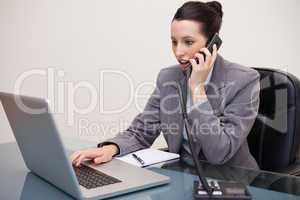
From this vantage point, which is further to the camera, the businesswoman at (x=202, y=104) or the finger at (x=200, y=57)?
the finger at (x=200, y=57)

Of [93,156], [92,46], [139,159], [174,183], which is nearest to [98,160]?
[93,156]

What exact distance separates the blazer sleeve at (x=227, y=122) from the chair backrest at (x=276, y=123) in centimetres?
10

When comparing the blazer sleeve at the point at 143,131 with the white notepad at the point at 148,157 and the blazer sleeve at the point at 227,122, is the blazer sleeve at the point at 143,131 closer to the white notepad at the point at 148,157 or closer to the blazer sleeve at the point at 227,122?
the white notepad at the point at 148,157

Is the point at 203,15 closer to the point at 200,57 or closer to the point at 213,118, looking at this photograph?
the point at 200,57

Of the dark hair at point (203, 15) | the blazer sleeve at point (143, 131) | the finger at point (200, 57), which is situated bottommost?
the blazer sleeve at point (143, 131)

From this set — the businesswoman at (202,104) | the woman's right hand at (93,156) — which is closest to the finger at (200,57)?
the businesswoman at (202,104)

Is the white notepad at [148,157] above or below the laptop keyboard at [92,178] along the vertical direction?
below

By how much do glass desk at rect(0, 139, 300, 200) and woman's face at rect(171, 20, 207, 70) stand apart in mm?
441

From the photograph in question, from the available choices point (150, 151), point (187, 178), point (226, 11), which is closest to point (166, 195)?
point (187, 178)

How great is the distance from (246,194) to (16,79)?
1.47 meters

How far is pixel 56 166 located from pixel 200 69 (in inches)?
27.8

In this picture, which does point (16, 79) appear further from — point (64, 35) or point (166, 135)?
point (166, 135)

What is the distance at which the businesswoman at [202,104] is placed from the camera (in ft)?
4.18

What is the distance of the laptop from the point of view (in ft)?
2.67
